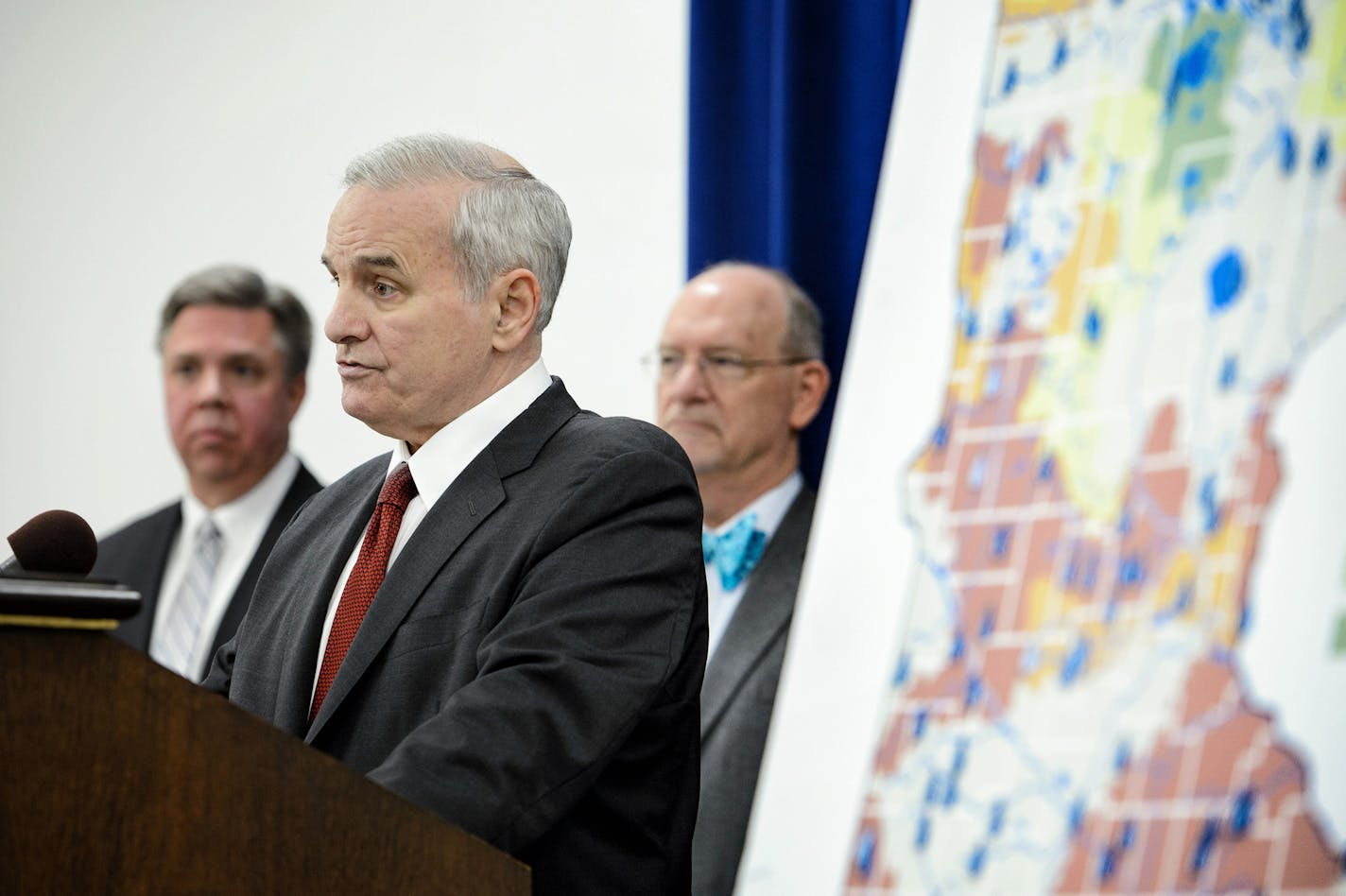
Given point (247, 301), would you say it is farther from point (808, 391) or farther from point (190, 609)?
point (808, 391)

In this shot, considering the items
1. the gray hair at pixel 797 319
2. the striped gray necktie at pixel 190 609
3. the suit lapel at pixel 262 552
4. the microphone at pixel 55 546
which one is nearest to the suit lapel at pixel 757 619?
the gray hair at pixel 797 319

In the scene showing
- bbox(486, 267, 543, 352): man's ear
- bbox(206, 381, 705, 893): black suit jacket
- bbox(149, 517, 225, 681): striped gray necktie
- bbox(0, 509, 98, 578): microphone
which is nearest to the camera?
bbox(0, 509, 98, 578): microphone

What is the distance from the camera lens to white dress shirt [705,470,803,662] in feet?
10.3

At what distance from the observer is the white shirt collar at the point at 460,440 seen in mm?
1932

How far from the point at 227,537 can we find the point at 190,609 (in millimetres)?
210

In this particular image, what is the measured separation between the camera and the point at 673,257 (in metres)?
3.78

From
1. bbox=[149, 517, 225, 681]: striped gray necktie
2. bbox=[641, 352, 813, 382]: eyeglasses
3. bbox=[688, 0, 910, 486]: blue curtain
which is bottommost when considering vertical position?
bbox=[149, 517, 225, 681]: striped gray necktie

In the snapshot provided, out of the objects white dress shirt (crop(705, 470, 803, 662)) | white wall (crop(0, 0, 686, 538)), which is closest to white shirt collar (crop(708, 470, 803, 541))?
white dress shirt (crop(705, 470, 803, 662))

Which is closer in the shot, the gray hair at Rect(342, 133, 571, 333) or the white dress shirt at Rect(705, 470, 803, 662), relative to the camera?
the gray hair at Rect(342, 133, 571, 333)

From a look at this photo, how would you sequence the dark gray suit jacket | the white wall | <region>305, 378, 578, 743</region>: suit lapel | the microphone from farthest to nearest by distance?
the white wall
the dark gray suit jacket
<region>305, 378, 578, 743</region>: suit lapel
the microphone

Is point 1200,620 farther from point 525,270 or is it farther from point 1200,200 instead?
point 525,270

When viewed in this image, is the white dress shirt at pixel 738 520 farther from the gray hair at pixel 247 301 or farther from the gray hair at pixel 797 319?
the gray hair at pixel 247 301

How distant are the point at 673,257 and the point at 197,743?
8.80ft

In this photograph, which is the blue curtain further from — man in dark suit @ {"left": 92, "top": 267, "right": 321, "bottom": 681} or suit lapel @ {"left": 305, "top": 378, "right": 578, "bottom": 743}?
A: suit lapel @ {"left": 305, "top": 378, "right": 578, "bottom": 743}
